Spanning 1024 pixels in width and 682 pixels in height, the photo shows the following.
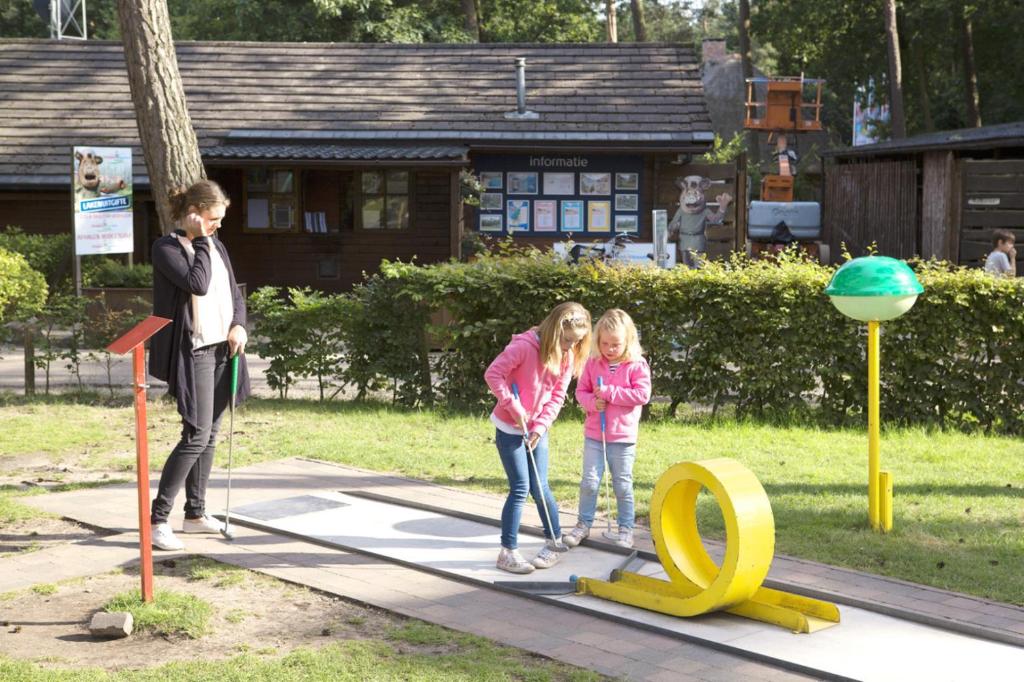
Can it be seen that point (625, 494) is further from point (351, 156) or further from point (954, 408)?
point (351, 156)

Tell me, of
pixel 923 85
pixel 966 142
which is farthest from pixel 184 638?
pixel 923 85

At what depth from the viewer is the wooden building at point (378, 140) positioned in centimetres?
2203

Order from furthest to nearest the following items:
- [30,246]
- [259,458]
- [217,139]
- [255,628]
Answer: [217,139] < [30,246] < [259,458] < [255,628]

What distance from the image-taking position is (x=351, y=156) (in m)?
21.6

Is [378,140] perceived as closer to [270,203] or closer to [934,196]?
[270,203]

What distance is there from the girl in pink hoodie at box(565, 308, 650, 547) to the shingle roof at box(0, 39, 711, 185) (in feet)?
49.6

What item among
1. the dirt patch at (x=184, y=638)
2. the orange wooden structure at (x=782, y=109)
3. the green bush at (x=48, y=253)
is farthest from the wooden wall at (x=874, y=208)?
the dirt patch at (x=184, y=638)

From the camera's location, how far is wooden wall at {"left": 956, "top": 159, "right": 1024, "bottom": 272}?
20547 mm

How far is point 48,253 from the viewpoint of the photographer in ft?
68.0

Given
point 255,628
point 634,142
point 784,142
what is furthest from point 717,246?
point 784,142

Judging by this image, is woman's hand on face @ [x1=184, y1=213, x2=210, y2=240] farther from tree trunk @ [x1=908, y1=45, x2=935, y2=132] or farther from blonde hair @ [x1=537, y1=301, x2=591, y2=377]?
tree trunk @ [x1=908, y1=45, x2=935, y2=132]

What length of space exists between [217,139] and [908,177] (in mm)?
13142

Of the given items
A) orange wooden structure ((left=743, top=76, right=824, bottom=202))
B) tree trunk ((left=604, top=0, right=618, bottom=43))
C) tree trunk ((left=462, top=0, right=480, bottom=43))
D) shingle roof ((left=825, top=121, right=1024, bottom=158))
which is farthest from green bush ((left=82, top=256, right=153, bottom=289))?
tree trunk ((left=604, top=0, right=618, bottom=43))

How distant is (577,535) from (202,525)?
7.24 feet
